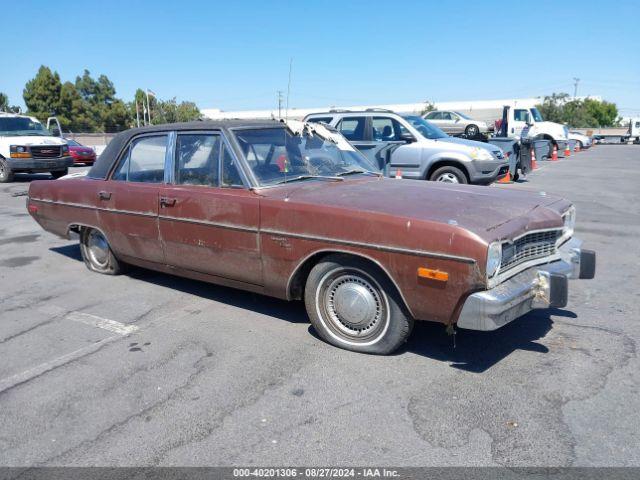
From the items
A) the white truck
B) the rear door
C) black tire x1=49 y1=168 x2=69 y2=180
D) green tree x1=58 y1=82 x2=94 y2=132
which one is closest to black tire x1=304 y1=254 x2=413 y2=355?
the rear door

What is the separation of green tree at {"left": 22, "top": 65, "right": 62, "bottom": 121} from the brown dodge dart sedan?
56410mm

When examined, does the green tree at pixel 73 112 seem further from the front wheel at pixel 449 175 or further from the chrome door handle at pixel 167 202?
the chrome door handle at pixel 167 202

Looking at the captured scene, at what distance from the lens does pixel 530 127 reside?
24.5 m

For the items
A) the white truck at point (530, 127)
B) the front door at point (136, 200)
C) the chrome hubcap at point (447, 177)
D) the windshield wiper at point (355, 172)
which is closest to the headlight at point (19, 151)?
the chrome hubcap at point (447, 177)

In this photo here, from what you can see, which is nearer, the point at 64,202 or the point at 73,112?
the point at 64,202

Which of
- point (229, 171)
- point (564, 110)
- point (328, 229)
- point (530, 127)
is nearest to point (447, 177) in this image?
point (229, 171)

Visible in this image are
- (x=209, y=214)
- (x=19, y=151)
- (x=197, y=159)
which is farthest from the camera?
(x=19, y=151)

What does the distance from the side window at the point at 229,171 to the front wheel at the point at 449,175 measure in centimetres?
681

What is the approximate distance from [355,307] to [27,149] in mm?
14994

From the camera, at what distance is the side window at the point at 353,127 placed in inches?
426

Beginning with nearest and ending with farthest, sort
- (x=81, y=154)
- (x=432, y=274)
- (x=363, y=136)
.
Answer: (x=432, y=274) < (x=363, y=136) < (x=81, y=154)

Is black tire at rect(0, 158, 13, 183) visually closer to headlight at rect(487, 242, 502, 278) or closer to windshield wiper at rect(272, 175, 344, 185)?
windshield wiper at rect(272, 175, 344, 185)

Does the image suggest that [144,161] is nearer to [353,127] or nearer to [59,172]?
[353,127]

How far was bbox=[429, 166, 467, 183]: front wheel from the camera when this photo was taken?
10.6 meters
